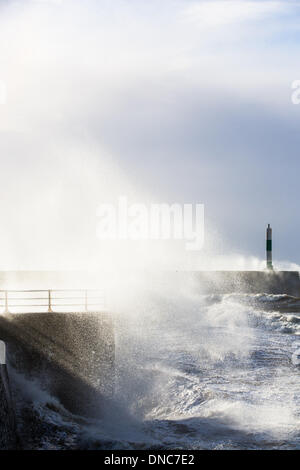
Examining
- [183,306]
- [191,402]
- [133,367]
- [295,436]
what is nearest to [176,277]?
[183,306]

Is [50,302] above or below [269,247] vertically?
below

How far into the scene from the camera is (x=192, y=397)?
45.8ft

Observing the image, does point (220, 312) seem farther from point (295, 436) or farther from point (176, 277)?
point (295, 436)

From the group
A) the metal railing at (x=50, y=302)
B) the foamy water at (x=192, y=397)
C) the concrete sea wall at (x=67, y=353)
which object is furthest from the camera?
the metal railing at (x=50, y=302)

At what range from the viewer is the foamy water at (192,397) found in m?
11.0

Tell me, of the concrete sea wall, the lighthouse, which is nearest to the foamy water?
the concrete sea wall

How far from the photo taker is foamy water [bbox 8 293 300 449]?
36.1 ft

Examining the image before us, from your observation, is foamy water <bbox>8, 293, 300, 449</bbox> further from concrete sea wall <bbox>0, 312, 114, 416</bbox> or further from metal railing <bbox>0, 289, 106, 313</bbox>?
metal railing <bbox>0, 289, 106, 313</bbox>

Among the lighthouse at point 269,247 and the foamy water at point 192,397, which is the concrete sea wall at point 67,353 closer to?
the foamy water at point 192,397

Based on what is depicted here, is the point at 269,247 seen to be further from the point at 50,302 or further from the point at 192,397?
the point at 50,302

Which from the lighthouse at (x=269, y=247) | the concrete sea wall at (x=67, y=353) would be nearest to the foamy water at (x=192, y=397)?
the concrete sea wall at (x=67, y=353)

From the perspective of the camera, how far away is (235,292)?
34906 mm

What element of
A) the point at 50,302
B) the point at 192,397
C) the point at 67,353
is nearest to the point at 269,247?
the point at 192,397

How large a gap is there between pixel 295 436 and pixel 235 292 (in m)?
24.0
